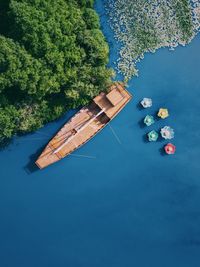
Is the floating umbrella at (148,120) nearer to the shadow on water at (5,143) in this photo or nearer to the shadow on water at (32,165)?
the shadow on water at (32,165)

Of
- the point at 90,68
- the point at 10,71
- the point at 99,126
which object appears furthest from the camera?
the point at 99,126

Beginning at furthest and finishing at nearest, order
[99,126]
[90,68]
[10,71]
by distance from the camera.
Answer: [99,126], [90,68], [10,71]

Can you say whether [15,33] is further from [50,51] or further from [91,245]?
[91,245]

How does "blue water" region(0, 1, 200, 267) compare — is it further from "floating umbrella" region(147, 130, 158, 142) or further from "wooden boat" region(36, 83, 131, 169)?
"wooden boat" region(36, 83, 131, 169)

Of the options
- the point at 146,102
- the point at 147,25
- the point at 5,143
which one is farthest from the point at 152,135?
the point at 5,143

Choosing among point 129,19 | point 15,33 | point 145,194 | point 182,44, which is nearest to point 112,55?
point 129,19

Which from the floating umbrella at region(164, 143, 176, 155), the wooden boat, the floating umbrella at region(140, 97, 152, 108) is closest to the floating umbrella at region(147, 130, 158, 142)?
the floating umbrella at region(164, 143, 176, 155)

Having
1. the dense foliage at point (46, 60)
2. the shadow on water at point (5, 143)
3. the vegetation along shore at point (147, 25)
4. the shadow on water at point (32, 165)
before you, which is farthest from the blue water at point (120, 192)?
the dense foliage at point (46, 60)
